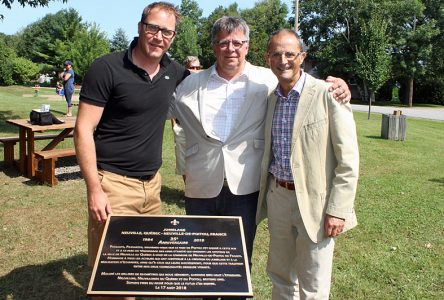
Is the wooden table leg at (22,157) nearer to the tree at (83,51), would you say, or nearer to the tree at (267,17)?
the tree at (83,51)

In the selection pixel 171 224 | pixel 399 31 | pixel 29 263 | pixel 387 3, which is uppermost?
pixel 387 3

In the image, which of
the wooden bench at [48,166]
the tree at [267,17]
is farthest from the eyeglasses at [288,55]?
the tree at [267,17]

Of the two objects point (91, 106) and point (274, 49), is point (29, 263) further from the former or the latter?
point (274, 49)

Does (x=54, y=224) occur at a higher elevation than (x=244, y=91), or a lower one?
lower

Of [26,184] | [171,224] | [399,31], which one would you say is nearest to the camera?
[171,224]

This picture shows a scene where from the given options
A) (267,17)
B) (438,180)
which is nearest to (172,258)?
(438,180)

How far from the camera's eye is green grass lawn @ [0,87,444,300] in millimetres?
4125

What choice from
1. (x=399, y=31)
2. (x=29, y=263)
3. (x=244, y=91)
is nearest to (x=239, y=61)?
(x=244, y=91)

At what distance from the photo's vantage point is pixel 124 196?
2.91 meters

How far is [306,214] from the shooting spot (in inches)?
110

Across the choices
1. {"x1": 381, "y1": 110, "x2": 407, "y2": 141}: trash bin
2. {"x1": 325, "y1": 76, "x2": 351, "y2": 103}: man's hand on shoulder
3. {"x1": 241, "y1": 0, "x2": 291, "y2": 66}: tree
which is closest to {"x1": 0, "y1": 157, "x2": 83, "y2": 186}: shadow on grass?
{"x1": 325, "y1": 76, "x2": 351, "y2": 103}: man's hand on shoulder

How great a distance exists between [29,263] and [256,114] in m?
3.06

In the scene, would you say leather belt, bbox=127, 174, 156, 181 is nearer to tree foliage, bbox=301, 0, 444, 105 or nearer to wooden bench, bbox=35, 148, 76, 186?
wooden bench, bbox=35, 148, 76, 186

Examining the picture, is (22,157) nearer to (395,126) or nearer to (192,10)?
(395,126)
